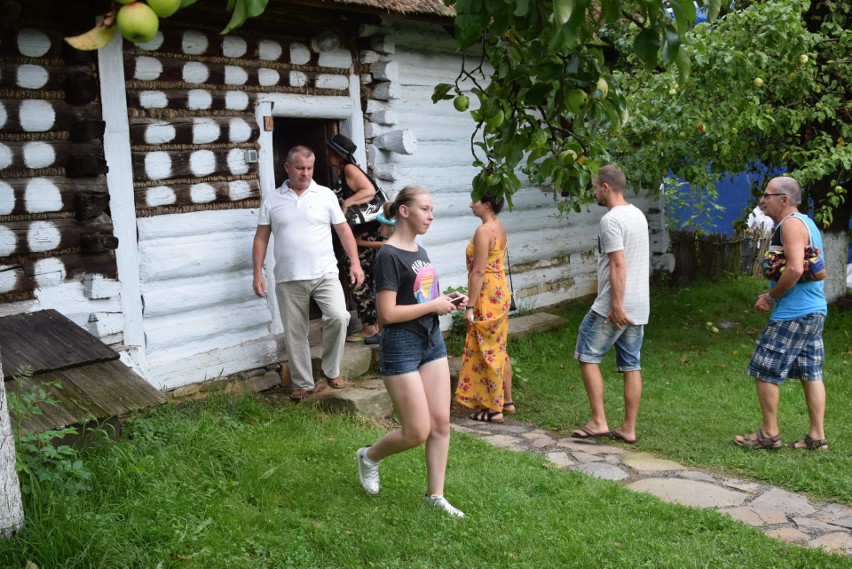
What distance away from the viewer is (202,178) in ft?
22.1

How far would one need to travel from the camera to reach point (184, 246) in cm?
664

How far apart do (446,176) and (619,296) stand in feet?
11.4

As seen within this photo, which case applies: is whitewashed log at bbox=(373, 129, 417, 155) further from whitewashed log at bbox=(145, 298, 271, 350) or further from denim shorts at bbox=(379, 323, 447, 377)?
denim shorts at bbox=(379, 323, 447, 377)

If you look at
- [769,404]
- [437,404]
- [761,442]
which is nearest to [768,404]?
[769,404]

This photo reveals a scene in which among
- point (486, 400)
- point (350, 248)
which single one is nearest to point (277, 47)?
point (350, 248)

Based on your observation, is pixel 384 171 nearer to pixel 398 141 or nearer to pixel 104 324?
pixel 398 141

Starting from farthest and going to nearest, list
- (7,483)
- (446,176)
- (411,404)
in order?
(446,176) → (411,404) → (7,483)

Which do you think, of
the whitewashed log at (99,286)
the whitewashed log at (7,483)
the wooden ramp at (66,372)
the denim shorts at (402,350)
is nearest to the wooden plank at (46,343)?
the wooden ramp at (66,372)

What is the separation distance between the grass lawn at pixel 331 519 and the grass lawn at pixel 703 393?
3.76ft

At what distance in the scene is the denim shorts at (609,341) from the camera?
6.21 m

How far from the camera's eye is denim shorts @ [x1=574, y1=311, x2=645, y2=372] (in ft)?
20.4

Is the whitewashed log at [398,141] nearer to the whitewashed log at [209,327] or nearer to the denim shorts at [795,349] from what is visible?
the whitewashed log at [209,327]

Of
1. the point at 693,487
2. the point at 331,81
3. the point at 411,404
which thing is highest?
the point at 331,81

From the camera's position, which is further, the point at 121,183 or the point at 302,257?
the point at 302,257
